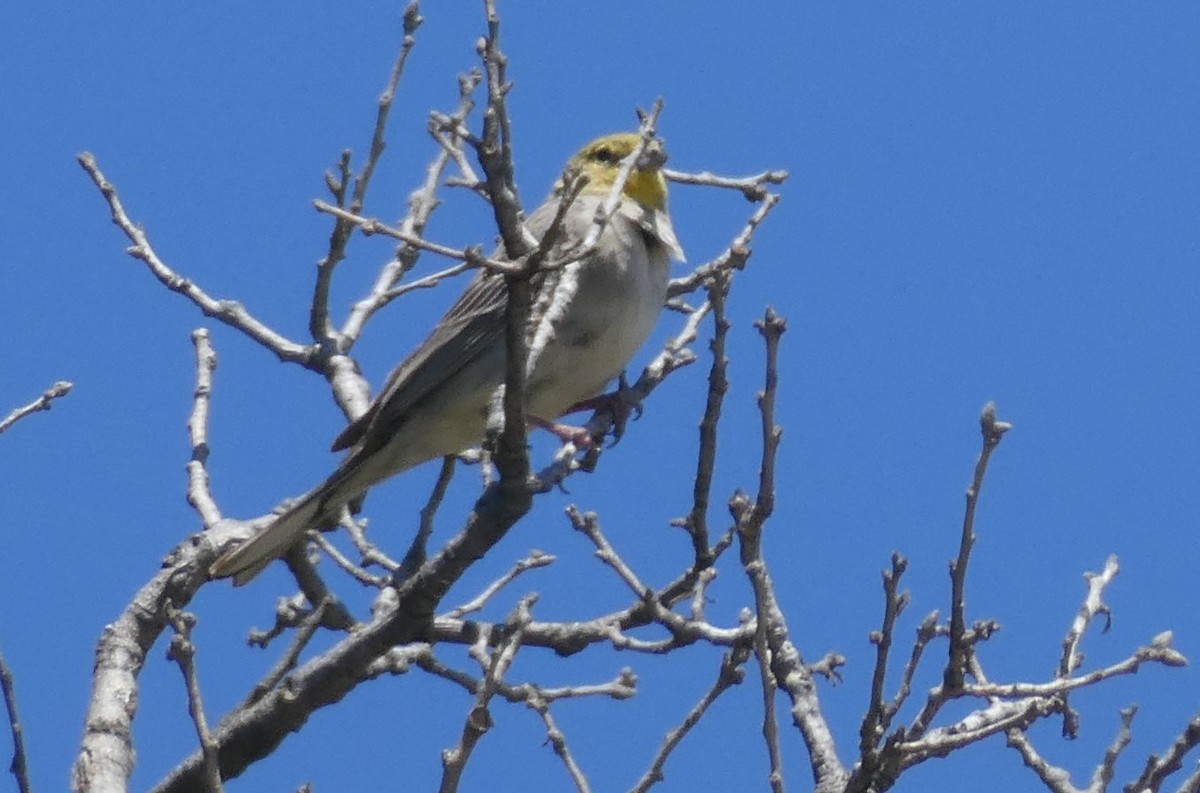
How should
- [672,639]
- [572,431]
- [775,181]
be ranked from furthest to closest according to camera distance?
[572,431]
[775,181]
[672,639]

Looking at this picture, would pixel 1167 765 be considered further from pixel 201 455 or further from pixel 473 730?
pixel 201 455

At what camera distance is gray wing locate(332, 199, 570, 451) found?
20.9ft

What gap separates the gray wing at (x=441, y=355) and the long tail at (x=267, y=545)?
43 cm

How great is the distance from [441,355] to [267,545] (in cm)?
145

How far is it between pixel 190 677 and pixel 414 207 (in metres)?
3.68

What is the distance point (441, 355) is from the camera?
677cm

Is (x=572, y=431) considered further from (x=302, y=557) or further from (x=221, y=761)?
(x=221, y=761)

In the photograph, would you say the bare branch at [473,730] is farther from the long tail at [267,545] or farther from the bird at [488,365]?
the bird at [488,365]

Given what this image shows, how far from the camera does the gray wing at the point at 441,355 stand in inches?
251

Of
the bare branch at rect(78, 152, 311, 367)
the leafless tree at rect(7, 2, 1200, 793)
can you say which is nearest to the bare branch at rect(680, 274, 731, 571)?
the leafless tree at rect(7, 2, 1200, 793)

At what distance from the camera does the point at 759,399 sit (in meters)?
3.22

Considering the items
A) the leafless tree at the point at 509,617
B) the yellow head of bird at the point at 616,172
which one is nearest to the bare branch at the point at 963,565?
the leafless tree at the point at 509,617

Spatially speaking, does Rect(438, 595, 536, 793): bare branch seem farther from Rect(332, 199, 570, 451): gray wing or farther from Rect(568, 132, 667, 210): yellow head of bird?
Rect(568, 132, 667, 210): yellow head of bird

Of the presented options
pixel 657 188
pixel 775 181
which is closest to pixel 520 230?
pixel 775 181
